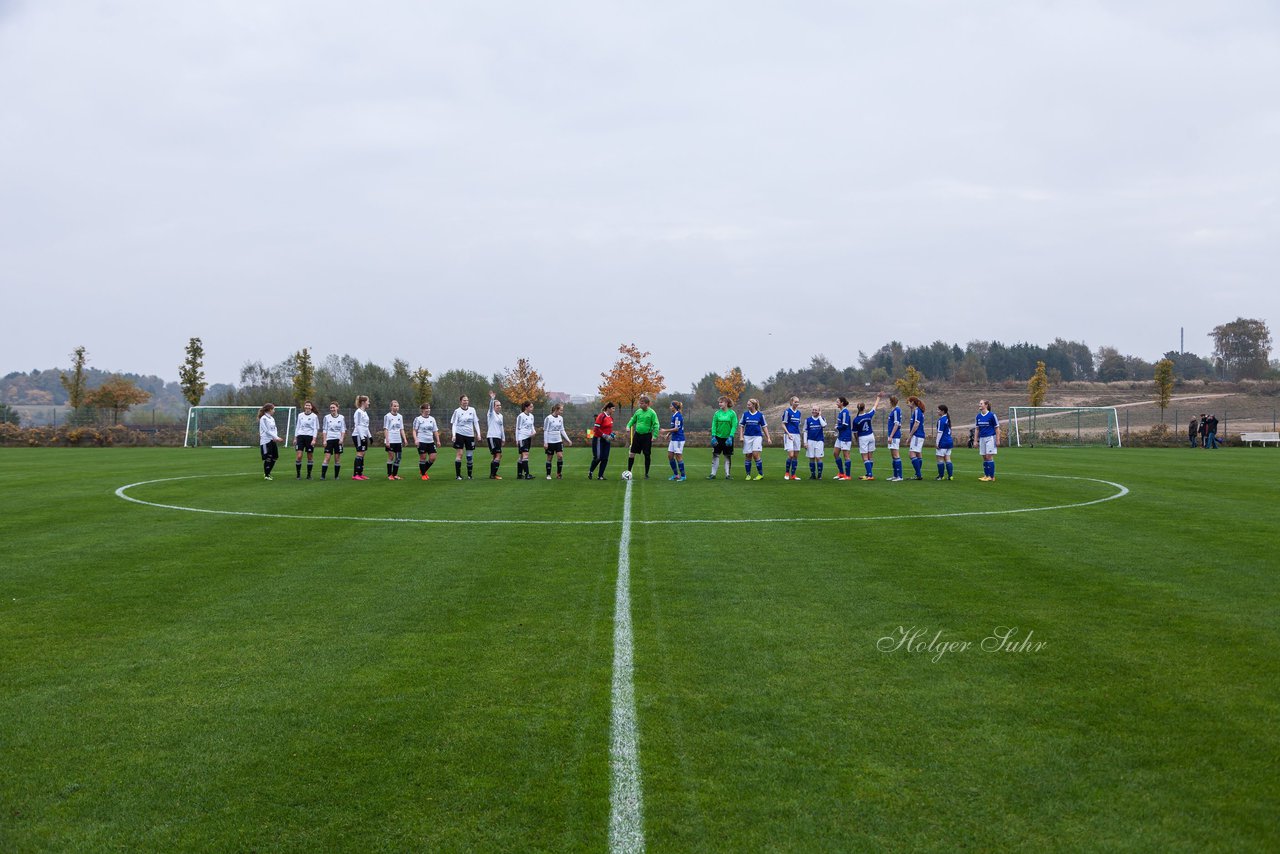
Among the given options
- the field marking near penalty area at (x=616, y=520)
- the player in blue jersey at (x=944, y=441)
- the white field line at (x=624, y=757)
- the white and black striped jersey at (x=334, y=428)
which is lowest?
the white field line at (x=624, y=757)

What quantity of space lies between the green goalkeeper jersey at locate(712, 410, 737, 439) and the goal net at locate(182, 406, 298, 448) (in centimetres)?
3363

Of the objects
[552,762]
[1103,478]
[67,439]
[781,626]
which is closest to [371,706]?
[552,762]

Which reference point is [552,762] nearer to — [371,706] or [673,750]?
[673,750]

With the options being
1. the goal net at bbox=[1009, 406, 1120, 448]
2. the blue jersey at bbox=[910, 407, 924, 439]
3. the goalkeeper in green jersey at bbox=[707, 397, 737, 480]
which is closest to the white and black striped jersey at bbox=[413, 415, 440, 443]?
the goalkeeper in green jersey at bbox=[707, 397, 737, 480]

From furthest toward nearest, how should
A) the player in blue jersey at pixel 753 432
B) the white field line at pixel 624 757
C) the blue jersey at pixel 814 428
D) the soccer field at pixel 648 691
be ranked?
1. the blue jersey at pixel 814 428
2. the player in blue jersey at pixel 753 432
3. the soccer field at pixel 648 691
4. the white field line at pixel 624 757

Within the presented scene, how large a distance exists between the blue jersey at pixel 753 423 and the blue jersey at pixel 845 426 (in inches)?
71.0

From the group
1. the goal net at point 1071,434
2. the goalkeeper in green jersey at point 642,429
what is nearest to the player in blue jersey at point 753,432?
the goalkeeper in green jersey at point 642,429

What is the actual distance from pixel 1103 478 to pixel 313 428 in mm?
18430

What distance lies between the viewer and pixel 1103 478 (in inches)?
892

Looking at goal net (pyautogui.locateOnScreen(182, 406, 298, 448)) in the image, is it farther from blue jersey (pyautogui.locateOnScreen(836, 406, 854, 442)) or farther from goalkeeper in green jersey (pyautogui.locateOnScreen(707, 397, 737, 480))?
blue jersey (pyautogui.locateOnScreen(836, 406, 854, 442))

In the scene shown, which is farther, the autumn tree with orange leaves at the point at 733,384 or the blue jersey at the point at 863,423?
the autumn tree with orange leaves at the point at 733,384

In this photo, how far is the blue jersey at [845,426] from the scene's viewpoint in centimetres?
2247

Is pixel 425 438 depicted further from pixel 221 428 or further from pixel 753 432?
pixel 221 428

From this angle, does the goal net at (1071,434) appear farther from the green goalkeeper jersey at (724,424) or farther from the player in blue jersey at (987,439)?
the green goalkeeper jersey at (724,424)
